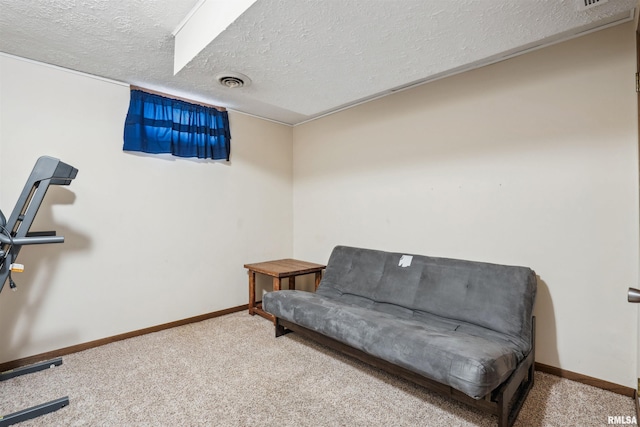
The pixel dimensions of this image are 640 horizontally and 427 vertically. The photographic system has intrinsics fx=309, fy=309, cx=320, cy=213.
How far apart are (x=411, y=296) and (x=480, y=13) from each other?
1.88m

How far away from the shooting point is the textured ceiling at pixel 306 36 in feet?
5.07

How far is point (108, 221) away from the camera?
2.64 metres

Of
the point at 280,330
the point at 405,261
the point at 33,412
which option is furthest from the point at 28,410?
the point at 405,261

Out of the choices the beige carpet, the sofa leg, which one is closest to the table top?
the sofa leg

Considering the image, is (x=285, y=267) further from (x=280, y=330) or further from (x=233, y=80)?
(x=233, y=80)

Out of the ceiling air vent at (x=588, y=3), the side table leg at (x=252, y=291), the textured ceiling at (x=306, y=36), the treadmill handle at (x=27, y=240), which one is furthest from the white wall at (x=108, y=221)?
the ceiling air vent at (x=588, y=3)

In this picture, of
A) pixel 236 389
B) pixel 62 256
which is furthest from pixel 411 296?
pixel 62 256

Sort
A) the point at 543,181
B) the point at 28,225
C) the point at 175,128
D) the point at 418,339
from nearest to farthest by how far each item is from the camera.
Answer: the point at 418,339 → the point at 28,225 → the point at 543,181 → the point at 175,128

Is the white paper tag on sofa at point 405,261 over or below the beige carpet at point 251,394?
over

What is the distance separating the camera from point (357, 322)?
2039mm

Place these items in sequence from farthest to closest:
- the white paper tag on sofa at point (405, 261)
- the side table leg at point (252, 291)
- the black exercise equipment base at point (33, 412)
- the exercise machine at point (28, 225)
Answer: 1. the side table leg at point (252, 291)
2. the white paper tag on sofa at point (405, 261)
3. the exercise machine at point (28, 225)
4. the black exercise equipment base at point (33, 412)

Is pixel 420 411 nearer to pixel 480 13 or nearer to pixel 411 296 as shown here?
pixel 411 296

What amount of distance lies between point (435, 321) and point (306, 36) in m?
2.04
